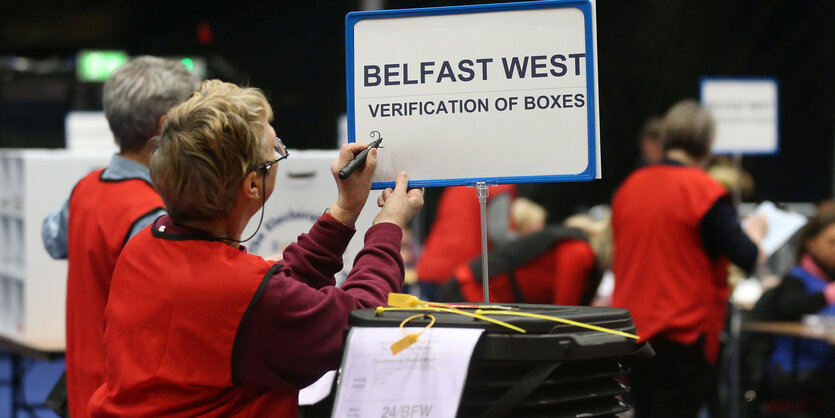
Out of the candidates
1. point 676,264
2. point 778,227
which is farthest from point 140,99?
point 778,227

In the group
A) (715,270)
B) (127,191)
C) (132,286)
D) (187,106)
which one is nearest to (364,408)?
(132,286)

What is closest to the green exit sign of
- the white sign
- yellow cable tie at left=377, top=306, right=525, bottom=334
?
the white sign

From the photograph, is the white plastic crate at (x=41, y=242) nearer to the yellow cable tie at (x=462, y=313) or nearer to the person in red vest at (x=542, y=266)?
the person in red vest at (x=542, y=266)

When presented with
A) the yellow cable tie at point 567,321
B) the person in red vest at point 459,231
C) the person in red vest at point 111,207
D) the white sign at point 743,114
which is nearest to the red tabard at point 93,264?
the person in red vest at point 111,207

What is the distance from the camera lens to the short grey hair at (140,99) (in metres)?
2.23

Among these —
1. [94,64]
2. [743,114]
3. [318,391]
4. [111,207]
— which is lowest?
[318,391]

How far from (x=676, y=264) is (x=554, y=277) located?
642 mm

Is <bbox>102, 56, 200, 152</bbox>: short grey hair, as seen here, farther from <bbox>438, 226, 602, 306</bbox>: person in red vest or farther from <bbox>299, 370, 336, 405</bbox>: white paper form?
<bbox>438, 226, 602, 306</bbox>: person in red vest

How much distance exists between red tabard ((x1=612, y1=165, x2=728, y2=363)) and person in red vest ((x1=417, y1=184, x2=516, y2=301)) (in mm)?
1673

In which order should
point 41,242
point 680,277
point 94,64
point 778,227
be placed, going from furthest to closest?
point 94,64, point 778,227, point 41,242, point 680,277

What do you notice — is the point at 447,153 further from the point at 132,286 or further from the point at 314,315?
the point at 132,286

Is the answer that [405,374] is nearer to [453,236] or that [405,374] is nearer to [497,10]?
[497,10]

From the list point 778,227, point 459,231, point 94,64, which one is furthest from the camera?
point 94,64

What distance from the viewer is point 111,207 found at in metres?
2.16
